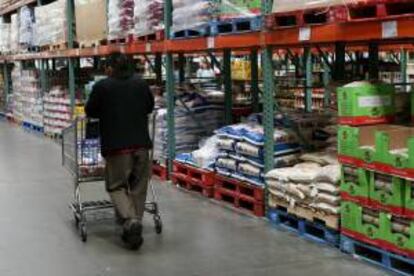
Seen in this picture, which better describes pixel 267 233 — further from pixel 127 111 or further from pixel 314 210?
pixel 127 111

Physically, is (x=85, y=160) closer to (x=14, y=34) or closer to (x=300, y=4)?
(x=300, y=4)

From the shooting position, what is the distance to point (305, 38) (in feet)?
19.4

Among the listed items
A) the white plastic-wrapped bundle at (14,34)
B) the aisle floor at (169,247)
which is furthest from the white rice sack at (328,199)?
the white plastic-wrapped bundle at (14,34)

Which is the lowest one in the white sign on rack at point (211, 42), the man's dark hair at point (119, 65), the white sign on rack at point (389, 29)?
the man's dark hair at point (119, 65)

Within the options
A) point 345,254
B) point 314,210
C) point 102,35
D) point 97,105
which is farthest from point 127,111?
point 102,35

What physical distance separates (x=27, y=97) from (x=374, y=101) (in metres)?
13.6

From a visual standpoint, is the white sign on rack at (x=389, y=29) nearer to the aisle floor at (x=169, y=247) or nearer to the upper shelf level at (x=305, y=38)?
the upper shelf level at (x=305, y=38)

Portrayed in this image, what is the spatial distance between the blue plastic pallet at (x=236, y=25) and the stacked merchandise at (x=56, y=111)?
718 cm

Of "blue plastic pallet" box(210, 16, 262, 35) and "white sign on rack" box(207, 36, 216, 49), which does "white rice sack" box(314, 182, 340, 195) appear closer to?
"blue plastic pallet" box(210, 16, 262, 35)

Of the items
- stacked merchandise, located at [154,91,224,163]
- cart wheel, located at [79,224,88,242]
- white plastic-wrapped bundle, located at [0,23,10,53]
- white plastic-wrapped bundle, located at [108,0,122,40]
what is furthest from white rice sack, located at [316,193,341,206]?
white plastic-wrapped bundle, located at [0,23,10,53]

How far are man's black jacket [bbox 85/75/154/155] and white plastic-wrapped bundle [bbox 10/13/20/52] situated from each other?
484 inches

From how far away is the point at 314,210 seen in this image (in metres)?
Result: 5.95

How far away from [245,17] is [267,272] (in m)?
2.79

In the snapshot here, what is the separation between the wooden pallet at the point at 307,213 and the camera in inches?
226
